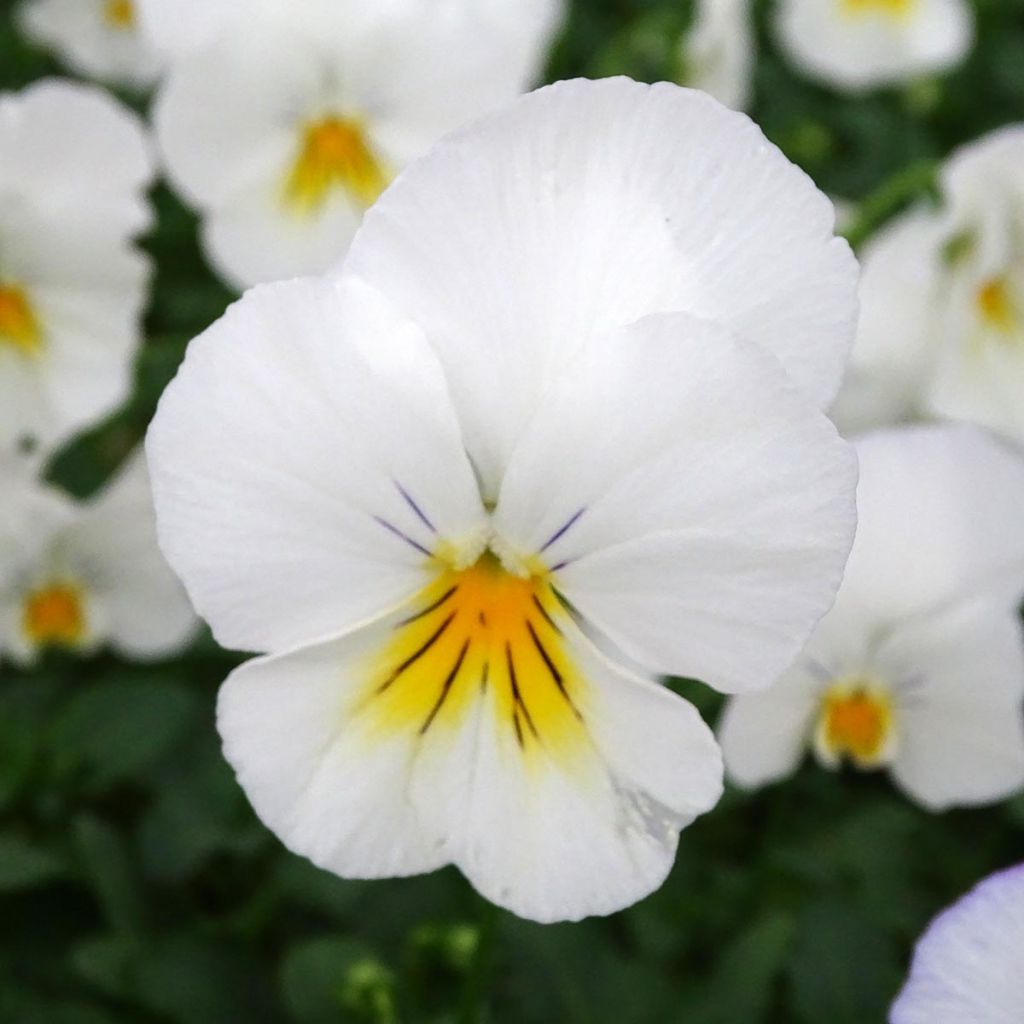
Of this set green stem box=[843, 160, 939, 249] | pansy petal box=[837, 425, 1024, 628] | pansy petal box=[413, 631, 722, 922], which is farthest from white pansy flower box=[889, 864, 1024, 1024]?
green stem box=[843, 160, 939, 249]

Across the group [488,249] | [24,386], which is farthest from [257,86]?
[488,249]

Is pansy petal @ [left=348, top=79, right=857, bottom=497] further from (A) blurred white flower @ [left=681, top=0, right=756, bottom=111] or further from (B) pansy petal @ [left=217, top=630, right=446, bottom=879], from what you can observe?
(A) blurred white flower @ [left=681, top=0, right=756, bottom=111]

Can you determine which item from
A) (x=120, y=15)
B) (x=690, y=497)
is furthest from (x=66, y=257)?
(x=120, y=15)

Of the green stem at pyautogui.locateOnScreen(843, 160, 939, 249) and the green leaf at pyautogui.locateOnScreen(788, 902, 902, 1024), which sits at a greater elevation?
the green stem at pyautogui.locateOnScreen(843, 160, 939, 249)

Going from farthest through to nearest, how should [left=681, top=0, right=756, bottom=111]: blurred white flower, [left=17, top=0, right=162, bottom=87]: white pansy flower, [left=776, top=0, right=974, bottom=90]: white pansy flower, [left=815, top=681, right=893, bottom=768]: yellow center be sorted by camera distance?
[left=776, top=0, right=974, bottom=90]: white pansy flower < [left=17, top=0, right=162, bottom=87]: white pansy flower < [left=681, top=0, right=756, bottom=111]: blurred white flower < [left=815, top=681, right=893, bottom=768]: yellow center

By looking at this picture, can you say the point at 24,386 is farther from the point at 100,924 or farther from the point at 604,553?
the point at 604,553
